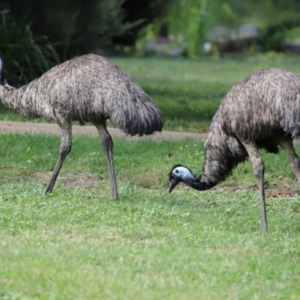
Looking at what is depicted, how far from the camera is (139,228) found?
8945 millimetres

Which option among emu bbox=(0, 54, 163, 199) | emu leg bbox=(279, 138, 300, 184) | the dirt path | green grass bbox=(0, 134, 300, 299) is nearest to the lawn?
green grass bbox=(0, 134, 300, 299)

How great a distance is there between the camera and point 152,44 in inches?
1550

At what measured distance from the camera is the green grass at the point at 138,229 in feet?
23.3

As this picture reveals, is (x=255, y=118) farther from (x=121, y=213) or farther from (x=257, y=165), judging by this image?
(x=121, y=213)

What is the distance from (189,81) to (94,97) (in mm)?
13158

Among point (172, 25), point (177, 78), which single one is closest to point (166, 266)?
point (177, 78)

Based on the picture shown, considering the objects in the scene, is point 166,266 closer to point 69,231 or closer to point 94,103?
point 69,231

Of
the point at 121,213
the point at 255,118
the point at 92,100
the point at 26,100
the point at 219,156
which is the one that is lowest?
the point at 121,213

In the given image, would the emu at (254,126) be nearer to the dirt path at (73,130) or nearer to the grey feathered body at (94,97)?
the grey feathered body at (94,97)

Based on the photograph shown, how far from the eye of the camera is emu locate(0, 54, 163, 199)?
990 cm

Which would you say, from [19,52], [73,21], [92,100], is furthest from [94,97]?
[73,21]

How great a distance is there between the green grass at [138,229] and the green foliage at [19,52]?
4.02 m

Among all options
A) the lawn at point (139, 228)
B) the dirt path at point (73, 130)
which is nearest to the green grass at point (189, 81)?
the dirt path at point (73, 130)

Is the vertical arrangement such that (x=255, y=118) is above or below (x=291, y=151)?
above
